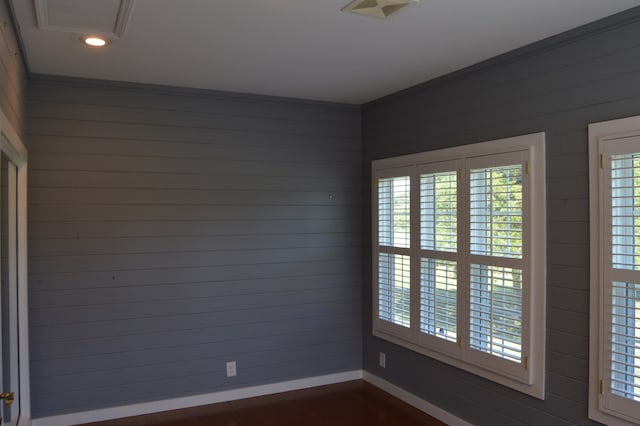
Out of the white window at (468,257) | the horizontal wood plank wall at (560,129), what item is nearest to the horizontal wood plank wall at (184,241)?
the white window at (468,257)

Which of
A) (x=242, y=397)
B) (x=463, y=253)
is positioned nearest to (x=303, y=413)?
A: (x=242, y=397)

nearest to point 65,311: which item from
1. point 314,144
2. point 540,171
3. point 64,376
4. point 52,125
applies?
point 64,376

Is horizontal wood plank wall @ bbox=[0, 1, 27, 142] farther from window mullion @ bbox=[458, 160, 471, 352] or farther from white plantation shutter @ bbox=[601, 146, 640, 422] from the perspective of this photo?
white plantation shutter @ bbox=[601, 146, 640, 422]

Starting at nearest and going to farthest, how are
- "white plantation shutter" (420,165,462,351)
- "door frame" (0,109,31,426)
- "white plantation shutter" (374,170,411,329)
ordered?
"door frame" (0,109,31,426), "white plantation shutter" (420,165,462,351), "white plantation shutter" (374,170,411,329)

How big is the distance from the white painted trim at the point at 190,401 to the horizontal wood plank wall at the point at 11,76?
207cm

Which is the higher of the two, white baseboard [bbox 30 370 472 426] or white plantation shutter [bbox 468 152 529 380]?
white plantation shutter [bbox 468 152 529 380]

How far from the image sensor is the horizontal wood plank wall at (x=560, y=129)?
2.69 m

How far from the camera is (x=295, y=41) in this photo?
9.94ft

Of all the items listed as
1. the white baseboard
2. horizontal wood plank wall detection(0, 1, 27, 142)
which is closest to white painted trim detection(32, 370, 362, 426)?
the white baseboard

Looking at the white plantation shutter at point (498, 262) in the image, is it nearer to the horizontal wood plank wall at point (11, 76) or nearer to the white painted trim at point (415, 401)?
the white painted trim at point (415, 401)

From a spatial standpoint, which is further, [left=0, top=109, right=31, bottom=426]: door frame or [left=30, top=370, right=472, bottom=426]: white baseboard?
[left=30, top=370, right=472, bottom=426]: white baseboard

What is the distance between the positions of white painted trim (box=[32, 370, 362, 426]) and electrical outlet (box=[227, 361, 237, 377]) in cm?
13

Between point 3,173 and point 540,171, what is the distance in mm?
2964

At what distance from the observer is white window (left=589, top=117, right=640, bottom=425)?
253 centimetres
